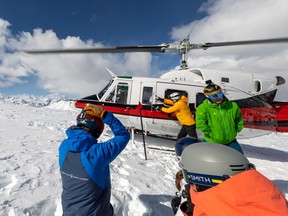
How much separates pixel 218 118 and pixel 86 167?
10.5 ft

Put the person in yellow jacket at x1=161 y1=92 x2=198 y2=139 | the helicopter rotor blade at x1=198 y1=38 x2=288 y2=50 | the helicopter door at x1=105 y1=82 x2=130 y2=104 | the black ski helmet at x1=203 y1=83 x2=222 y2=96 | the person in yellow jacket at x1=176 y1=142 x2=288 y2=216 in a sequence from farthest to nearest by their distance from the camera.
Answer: the helicopter door at x1=105 y1=82 x2=130 y2=104 → the person in yellow jacket at x1=161 y1=92 x2=198 y2=139 → the helicopter rotor blade at x1=198 y1=38 x2=288 y2=50 → the black ski helmet at x1=203 y1=83 x2=222 y2=96 → the person in yellow jacket at x1=176 y1=142 x2=288 y2=216

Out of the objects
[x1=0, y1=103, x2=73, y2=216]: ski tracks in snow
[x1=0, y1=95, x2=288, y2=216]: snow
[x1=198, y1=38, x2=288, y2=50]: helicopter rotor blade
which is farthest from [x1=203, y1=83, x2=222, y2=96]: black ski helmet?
[x1=0, y1=103, x2=73, y2=216]: ski tracks in snow

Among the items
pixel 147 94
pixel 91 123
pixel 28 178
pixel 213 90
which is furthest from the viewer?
pixel 147 94

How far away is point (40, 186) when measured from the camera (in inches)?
158

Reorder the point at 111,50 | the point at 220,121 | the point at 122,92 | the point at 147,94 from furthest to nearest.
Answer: the point at 122,92
the point at 147,94
the point at 111,50
the point at 220,121

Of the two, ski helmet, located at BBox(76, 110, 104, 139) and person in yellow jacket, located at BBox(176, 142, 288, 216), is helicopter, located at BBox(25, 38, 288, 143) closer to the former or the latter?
ski helmet, located at BBox(76, 110, 104, 139)

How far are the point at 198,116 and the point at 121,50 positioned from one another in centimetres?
404

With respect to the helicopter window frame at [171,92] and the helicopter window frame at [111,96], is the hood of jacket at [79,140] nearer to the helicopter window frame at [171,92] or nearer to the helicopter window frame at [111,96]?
the helicopter window frame at [171,92]

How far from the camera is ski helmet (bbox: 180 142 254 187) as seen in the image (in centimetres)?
196

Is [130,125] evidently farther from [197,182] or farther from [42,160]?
[197,182]

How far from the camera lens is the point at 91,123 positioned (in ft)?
7.79

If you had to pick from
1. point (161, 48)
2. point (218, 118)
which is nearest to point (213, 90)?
point (218, 118)

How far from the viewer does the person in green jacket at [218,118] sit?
4.49 meters

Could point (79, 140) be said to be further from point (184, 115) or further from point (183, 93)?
point (183, 93)
